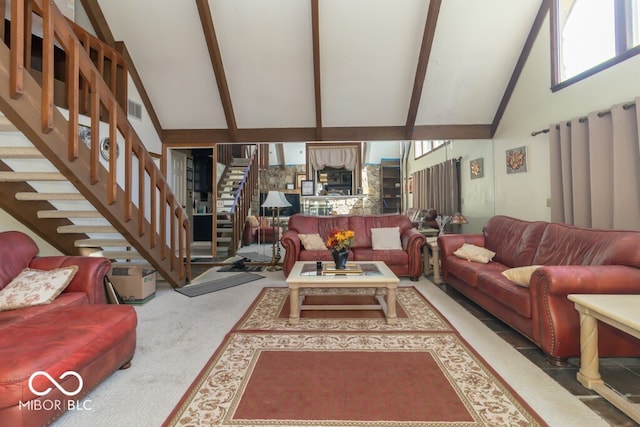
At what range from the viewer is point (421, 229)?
20.4 feet

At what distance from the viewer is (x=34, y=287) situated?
7.46 feet

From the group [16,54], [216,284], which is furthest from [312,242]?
[16,54]

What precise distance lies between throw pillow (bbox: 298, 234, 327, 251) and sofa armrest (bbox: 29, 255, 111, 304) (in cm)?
258

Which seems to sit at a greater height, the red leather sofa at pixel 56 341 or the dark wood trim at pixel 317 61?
the dark wood trim at pixel 317 61

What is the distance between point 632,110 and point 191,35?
5.31 metres

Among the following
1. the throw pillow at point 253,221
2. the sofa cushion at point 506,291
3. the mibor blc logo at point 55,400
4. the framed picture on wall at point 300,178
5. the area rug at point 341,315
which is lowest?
the area rug at point 341,315

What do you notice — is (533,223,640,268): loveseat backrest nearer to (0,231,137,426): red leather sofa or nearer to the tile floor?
the tile floor

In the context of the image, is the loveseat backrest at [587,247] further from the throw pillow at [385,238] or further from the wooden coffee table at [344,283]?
the throw pillow at [385,238]

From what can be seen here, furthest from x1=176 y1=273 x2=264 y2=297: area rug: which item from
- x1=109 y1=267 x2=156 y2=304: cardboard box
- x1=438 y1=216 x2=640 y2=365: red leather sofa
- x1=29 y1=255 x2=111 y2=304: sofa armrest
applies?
x1=438 y1=216 x2=640 y2=365: red leather sofa

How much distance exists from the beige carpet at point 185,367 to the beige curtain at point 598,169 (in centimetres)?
167

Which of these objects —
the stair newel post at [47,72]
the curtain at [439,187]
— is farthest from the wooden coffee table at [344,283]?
the curtain at [439,187]

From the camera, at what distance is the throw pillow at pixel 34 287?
219cm

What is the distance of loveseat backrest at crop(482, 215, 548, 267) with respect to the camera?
3243 mm

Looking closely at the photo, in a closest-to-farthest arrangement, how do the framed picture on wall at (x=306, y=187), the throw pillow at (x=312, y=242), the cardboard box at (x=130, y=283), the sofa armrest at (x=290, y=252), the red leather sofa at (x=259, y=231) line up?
the cardboard box at (x=130, y=283) < the sofa armrest at (x=290, y=252) < the throw pillow at (x=312, y=242) < the red leather sofa at (x=259, y=231) < the framed picture on wall at (x=306, y=187)
